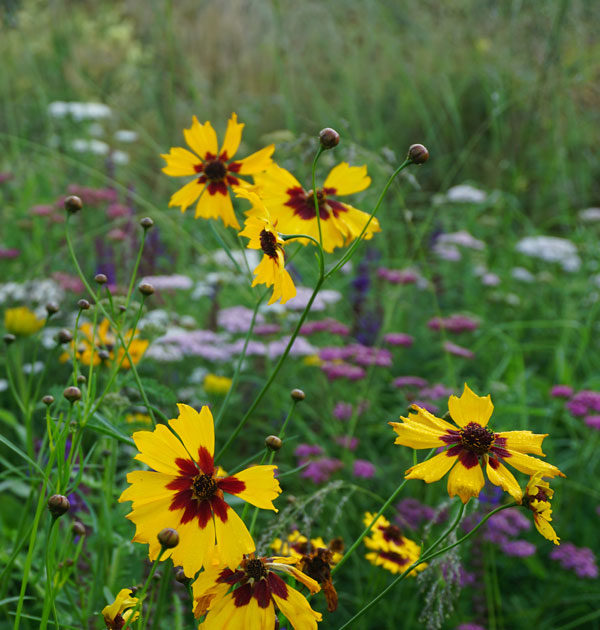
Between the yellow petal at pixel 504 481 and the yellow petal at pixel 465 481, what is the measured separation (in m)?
0.01

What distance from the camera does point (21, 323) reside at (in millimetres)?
1664

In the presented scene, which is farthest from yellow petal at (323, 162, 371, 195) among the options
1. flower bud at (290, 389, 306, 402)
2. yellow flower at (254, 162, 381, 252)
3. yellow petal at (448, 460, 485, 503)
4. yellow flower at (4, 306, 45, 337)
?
yellow flower at (4, 306, 45, 337)

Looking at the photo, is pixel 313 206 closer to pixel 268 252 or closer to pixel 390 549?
pixel 268 252

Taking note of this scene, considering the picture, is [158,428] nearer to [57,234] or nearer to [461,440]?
[461,440]

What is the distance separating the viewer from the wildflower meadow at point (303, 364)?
69 centimetres

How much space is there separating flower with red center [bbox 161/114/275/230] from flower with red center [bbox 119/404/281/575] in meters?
0.39

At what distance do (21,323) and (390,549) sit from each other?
3.42ft

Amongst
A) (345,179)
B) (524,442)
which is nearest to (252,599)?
(524,442)

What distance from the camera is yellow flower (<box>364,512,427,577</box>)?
1019 millimetres

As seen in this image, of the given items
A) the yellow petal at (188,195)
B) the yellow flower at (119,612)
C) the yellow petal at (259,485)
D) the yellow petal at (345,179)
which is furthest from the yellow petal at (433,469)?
the yellow petal at (188,195)

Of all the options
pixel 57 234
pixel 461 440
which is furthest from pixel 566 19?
pixel 461 440

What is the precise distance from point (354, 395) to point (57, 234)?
5.28ft

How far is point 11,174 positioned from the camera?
330cm

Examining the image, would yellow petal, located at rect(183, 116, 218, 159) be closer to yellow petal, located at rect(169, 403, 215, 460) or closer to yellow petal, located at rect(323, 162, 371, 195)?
yellow petal, located at rect(323, 162, 371, 195)
